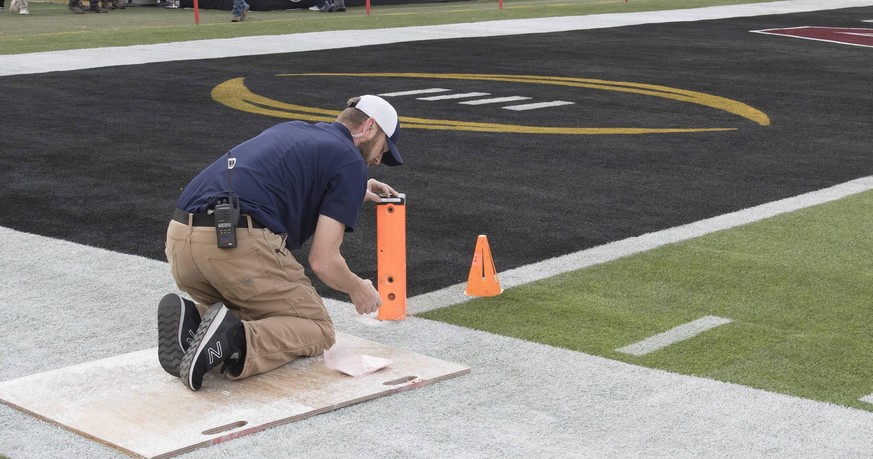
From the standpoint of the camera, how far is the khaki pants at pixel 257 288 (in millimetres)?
5570

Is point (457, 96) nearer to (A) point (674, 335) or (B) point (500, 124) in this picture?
(B) point (500, 124)

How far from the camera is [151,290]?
7.18 m

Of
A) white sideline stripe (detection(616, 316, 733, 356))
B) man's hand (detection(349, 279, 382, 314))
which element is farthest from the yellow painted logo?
man's hand (detection(349, 279, 382, 314))

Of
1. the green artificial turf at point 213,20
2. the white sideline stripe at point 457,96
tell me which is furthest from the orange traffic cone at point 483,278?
the green artificial turf at point 213,20

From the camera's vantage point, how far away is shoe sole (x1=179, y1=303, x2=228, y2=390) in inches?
208

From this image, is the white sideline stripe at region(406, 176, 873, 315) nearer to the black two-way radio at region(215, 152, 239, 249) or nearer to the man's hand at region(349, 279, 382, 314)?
the man's hand at region(349, 279, 382, 314)

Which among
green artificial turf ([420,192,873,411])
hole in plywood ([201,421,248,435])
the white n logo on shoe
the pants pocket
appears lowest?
green artificial turf ([420,192,873,411])

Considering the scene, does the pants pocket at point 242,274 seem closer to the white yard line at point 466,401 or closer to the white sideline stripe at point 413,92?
the white yard line at point 466,401

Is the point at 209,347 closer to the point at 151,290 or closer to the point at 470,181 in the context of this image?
the point at 151,290

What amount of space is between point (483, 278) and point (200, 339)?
206 centimetres

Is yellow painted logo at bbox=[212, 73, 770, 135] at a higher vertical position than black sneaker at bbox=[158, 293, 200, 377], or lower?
lower

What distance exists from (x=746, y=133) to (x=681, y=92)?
10.5 feet

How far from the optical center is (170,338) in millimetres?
5465

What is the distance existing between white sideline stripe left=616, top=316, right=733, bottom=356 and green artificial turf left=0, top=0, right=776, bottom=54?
16163 millimetres
